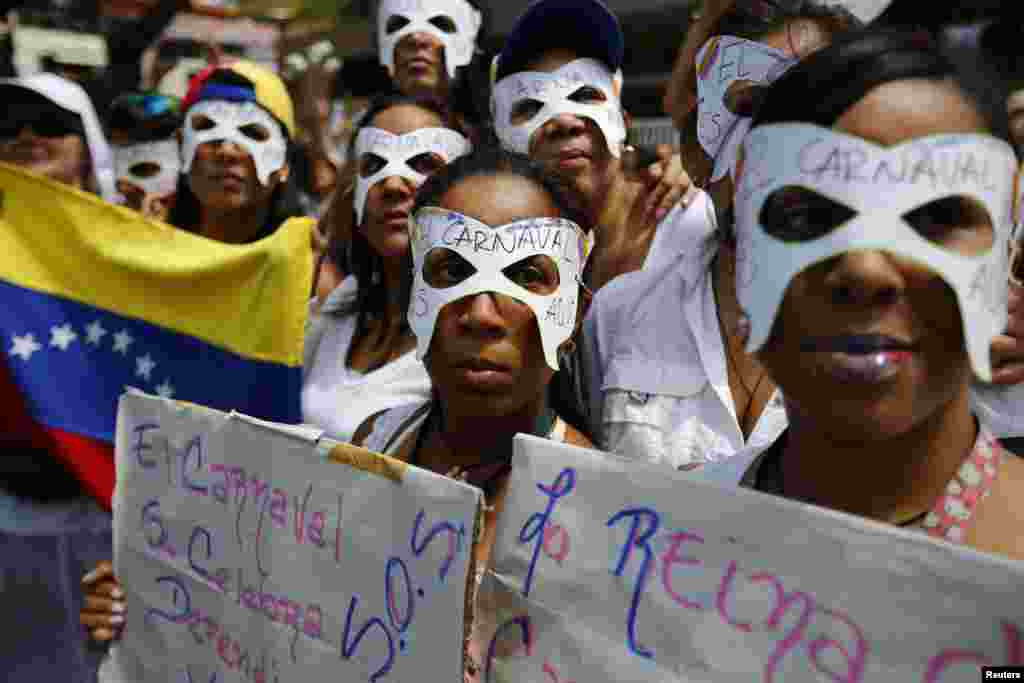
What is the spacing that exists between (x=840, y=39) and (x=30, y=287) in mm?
3029

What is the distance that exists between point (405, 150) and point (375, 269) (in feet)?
1.37

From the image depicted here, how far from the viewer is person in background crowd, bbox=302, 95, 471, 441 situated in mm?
3270

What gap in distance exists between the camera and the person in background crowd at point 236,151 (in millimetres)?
4418

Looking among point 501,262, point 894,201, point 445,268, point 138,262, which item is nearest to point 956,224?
point 894,201

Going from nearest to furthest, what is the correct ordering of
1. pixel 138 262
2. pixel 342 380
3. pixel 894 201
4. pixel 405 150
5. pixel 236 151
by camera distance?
1. pixel 894 201
2. pixel 342 380
3. pixel 405 150
4. pixel 138 262
5. pixel 236 151

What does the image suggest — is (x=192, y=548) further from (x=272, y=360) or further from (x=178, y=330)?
(x=178, y=330)

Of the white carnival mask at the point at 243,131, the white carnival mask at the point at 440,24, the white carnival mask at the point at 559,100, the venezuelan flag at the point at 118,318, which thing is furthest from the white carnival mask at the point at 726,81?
the white carnival mask at the point at 243,131

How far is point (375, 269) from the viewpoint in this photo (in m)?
3.57

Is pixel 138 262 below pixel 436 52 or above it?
below

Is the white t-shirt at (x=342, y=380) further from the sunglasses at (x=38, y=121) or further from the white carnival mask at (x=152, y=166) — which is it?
the white carnival mask at (x=152, y=166)

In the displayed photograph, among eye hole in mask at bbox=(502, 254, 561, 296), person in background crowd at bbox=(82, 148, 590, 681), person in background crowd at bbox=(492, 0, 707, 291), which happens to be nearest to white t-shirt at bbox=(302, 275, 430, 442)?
person in background crowd at bbox=(82, 148, 590, 681)

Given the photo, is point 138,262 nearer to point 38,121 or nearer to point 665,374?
point 38,121

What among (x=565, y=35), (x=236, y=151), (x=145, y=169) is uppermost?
(x=565, y=35)

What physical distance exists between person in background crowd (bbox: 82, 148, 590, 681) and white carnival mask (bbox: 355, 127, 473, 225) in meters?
1.00
